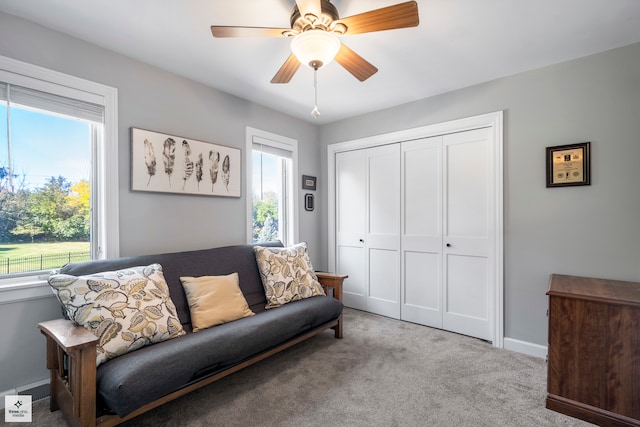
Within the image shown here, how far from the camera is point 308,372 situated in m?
2.34

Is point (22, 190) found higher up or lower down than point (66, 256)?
higher up

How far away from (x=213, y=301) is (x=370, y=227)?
2.13m

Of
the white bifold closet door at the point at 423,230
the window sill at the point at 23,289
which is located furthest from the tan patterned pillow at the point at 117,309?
the white bifold closet door at the point at 423,230

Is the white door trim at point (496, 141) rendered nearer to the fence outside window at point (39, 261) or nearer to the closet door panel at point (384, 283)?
the closet door panel at point (384, 283)

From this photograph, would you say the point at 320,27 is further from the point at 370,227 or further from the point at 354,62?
the point at 370,227

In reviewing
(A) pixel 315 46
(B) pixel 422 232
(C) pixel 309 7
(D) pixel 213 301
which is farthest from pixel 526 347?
(C) pixel 309 7

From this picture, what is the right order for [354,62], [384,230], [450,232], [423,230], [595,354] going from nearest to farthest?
[595,354], [354,62], [450,232], [423,230], [384,230]

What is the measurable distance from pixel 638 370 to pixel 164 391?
2597 millimetres

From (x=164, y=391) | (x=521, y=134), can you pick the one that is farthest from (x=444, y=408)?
(x=521, y=134)

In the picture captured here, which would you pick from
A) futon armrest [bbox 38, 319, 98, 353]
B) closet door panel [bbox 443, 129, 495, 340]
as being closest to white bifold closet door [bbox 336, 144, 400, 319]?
closet door panel [bbox 443, 129, 495, 340]

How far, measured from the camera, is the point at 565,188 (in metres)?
2.51

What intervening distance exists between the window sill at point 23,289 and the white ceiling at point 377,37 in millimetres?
1666

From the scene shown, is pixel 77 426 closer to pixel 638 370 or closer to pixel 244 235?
pixel 244 235

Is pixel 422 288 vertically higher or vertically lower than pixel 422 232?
lower
